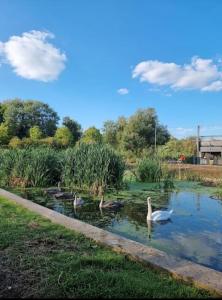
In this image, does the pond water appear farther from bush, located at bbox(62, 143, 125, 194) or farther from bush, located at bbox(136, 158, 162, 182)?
bush, located at bbox(136, 158, 162, 182)

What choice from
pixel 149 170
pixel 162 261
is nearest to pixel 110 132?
pixel 149 170

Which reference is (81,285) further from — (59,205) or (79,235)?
(59,205)

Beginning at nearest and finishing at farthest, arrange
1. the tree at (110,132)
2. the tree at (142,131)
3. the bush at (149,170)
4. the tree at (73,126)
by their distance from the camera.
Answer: the bush at (149,170) → the tree at (142,131) → the tree at (110,132) → the tree at (73,126)

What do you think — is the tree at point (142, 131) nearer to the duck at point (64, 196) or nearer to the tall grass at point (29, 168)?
the tall grass at point (29, 168)

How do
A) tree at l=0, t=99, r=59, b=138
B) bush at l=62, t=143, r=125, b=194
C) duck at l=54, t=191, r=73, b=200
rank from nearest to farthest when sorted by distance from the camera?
duck at l=54, t=191, r=73, b=200 < bush at l=62, t=143, r=125, b=194 < tree at l=0, t=99, r=59, b=138

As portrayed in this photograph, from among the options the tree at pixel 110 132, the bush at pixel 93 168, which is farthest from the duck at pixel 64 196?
the tree at pixel 110 132

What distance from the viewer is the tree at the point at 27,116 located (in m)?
47.9

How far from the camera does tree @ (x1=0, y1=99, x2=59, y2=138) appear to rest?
47875 millimetres

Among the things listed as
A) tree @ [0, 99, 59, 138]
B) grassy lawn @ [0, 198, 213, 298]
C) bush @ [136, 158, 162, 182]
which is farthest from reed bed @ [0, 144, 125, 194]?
tree @ [0, 99, 59, 138]

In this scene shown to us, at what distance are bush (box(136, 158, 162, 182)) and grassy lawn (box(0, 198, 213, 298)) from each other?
29.5ft

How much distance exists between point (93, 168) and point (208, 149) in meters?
21.9

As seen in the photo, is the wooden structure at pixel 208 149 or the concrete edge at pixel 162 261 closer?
the concrete edge at pixel 162 261

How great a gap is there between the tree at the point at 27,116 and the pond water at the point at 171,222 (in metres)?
39.4

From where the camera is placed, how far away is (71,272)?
3.07 metres
